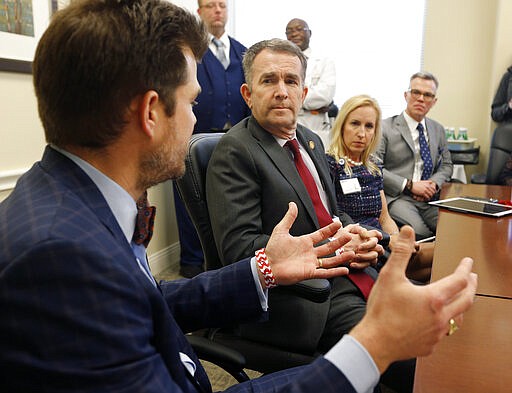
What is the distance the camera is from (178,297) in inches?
47.5

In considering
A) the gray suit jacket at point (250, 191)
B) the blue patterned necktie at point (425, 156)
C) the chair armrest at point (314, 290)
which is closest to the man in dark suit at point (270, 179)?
the gray suit jacket at point (250, 191)

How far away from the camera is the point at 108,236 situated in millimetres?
711

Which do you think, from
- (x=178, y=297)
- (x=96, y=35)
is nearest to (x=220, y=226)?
(x=178, y=297)

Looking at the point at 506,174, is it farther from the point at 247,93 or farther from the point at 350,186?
the point at 247,93

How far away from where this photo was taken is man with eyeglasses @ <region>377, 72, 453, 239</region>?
3293 millimetres

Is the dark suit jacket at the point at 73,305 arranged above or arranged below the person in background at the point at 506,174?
above

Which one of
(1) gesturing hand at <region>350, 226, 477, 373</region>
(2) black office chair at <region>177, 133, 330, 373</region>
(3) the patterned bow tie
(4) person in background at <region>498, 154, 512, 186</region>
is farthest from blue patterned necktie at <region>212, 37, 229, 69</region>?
(1) gesturing hand at <region>350, 226, 477, 373</region>

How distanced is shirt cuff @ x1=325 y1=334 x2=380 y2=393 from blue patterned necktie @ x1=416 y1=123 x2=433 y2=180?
9.81ft

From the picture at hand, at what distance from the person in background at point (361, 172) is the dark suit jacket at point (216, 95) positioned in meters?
1.07

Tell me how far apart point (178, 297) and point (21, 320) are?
24.2 inches

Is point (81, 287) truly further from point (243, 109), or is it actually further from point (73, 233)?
point (243, 109)

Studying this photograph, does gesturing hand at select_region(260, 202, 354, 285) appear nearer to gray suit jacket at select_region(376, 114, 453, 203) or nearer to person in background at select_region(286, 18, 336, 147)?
gray suit jacket at select_region(376, 114, 453, 203)

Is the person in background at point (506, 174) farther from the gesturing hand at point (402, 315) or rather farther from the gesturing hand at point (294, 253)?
the gesturing hand at point (402, 315)

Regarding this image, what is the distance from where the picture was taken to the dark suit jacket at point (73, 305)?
61cm
